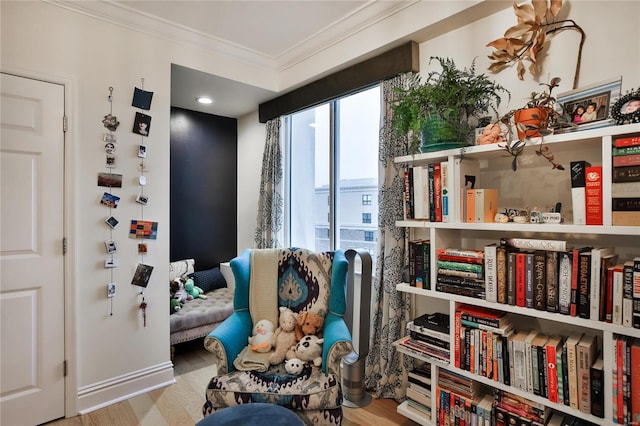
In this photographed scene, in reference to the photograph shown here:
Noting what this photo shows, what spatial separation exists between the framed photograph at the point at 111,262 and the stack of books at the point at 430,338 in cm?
193

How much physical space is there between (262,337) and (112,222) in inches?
50.9

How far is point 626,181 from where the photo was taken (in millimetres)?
1276

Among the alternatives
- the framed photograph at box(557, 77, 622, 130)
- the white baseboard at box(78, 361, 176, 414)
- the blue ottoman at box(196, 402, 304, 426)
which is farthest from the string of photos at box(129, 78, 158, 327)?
the framed photograph at box(557, 77, 622, 130)

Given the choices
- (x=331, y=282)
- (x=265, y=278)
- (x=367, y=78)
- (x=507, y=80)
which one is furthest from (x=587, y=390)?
(x=367, y=78)

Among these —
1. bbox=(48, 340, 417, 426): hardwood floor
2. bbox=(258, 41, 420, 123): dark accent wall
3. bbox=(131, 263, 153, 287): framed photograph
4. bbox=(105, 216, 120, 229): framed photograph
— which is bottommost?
bbox=(48, 340, 417, 426): hardwood floor

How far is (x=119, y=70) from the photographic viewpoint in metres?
2.33

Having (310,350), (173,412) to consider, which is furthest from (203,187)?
(310,350)

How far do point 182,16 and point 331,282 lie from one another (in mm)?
2133

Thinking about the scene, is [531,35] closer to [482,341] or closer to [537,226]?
[537,226]

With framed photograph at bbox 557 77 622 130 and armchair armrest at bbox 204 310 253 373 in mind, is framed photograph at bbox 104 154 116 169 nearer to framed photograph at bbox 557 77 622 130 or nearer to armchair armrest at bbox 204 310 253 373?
armchair armrest at bbox 204 310 253 373

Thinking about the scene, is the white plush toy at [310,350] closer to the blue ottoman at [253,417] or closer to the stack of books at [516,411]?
the blue ottoman at [253,417]

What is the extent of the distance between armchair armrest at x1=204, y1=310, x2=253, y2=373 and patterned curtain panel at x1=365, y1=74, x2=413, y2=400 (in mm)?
923

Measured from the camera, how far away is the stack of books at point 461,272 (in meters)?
1.69

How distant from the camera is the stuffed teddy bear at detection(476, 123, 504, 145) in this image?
1.67 m
